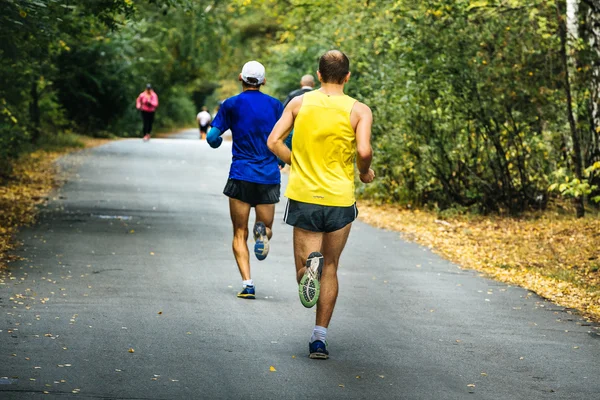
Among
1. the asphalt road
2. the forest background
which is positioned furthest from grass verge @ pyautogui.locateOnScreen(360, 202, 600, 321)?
the forest background

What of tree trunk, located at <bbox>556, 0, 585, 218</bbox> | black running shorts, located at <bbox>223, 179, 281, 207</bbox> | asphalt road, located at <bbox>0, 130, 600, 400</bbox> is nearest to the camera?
asphalt road, located at <bbox>0, 130, 600, 400</bbox>

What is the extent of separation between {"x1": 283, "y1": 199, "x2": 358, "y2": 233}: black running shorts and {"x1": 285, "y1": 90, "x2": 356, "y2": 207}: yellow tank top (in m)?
0.04

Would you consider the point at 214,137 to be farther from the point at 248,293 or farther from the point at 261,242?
the point at 248,293

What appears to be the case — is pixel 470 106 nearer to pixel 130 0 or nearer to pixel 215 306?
pixel 130 0

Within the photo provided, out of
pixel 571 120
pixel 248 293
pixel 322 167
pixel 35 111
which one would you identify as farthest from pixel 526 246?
→ pixel 35 111

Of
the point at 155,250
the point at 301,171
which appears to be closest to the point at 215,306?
the point at 301,171

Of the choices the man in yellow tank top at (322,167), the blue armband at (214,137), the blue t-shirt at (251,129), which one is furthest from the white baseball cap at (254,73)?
the man in yellow tank top at (322,167)

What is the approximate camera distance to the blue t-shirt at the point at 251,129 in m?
8.96

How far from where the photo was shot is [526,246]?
1383cm

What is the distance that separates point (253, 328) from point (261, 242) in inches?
48.3

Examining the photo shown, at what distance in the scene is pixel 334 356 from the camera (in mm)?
7031

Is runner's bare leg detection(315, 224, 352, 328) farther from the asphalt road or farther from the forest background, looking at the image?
the forest background

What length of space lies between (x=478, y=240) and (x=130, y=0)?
5.65 metres

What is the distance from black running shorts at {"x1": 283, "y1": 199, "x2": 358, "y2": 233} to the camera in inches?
268
